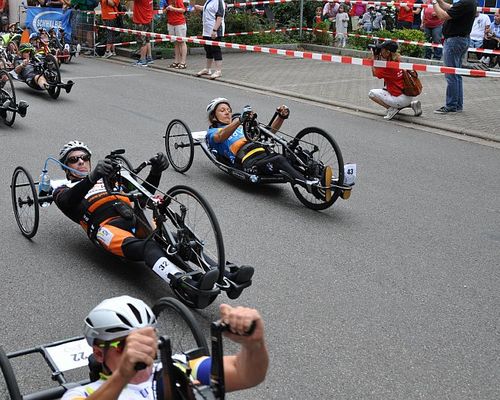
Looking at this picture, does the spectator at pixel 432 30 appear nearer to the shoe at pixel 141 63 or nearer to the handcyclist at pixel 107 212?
the shoe at pixel 141 63

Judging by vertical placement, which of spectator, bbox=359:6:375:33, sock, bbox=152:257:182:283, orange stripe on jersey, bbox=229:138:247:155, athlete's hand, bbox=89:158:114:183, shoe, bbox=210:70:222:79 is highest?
spectator, bbox=359:6:375:33

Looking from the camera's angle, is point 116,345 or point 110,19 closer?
point 116,345

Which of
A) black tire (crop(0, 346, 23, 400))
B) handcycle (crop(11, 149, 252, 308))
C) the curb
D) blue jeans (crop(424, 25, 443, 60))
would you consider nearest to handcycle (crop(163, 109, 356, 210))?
handcycle (crop(11, 149, 252, 308))

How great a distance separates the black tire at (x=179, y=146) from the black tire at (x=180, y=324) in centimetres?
468

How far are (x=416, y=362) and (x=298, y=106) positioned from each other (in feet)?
28.9

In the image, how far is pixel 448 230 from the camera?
6.88 metres

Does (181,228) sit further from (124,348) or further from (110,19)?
(110,19)

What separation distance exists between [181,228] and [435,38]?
601 inches

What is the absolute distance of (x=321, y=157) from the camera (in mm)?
7441

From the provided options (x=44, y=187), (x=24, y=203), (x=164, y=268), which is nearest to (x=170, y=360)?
(x=164, y=268)

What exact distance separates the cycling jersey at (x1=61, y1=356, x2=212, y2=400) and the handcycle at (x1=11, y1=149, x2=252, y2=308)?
59.2 inches

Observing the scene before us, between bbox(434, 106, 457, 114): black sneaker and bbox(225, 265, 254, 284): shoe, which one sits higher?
bbox(434, 106, 457, 114): black sneaker

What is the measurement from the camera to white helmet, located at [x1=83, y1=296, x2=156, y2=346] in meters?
2.92

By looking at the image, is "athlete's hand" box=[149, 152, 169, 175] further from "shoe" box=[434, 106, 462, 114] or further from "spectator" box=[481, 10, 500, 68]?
"spectator" box=[481, 10, 500, 68]
